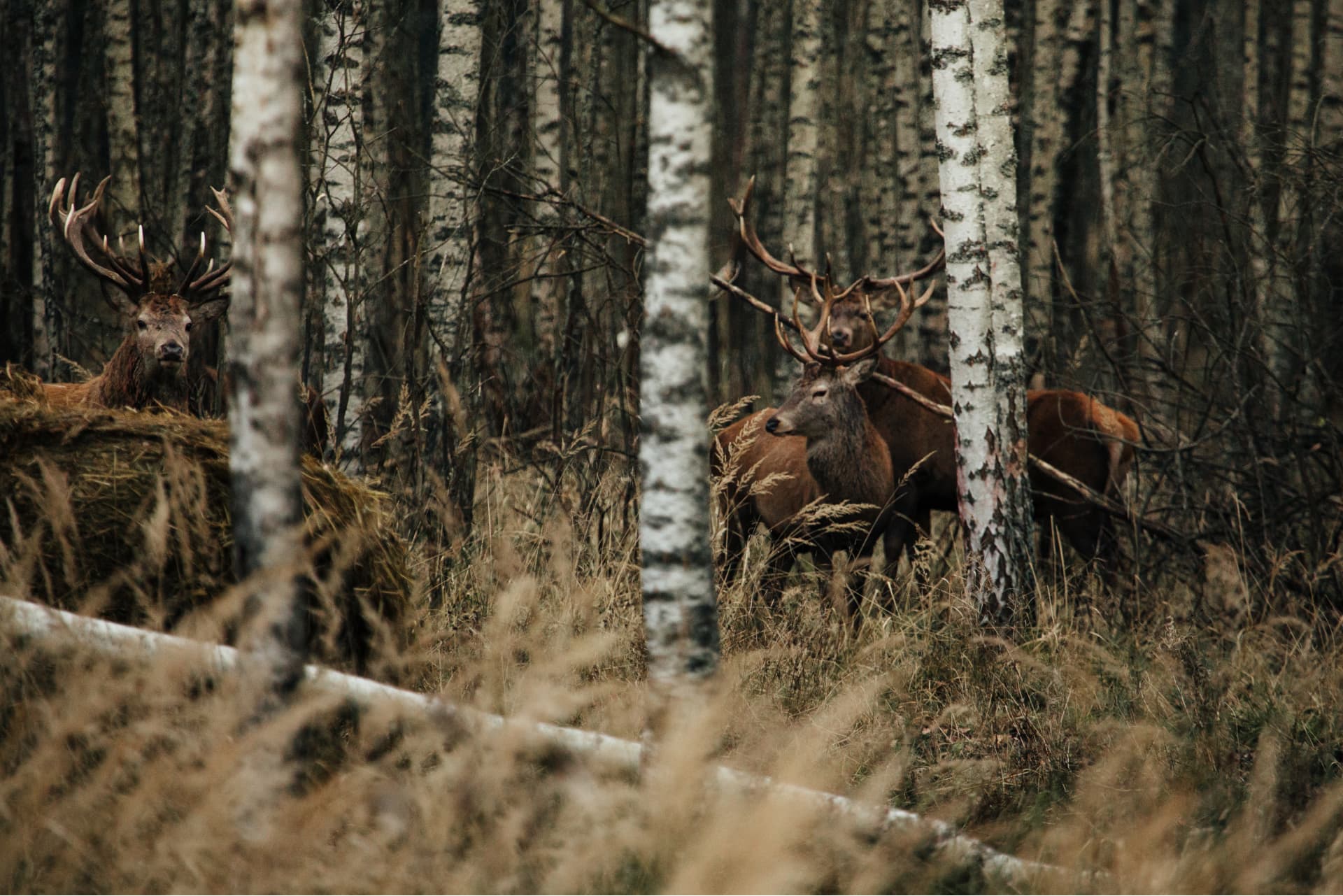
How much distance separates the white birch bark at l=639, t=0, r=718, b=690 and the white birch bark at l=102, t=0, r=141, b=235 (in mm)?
8172

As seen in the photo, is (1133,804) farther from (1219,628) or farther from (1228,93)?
(1228,93)

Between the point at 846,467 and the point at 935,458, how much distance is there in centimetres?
88

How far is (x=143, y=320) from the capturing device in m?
6.76

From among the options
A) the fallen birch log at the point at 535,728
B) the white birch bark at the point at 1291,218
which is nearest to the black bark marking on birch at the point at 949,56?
the white birch bark at the point at 1291,218

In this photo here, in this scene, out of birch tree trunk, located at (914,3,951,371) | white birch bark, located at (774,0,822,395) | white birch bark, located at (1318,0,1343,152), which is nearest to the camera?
birch tree trunk, located at (914,3,951,371)

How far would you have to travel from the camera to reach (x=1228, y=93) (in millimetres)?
17859

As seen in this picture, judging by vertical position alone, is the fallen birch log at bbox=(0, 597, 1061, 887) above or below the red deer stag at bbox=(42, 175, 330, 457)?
below

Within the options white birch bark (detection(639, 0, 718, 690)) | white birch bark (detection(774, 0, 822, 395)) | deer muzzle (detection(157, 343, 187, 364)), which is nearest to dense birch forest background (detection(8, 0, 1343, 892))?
white birch bark (detection(639, 0, 718, 690))

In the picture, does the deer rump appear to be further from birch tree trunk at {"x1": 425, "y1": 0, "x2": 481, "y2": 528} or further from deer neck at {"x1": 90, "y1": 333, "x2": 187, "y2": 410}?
deer neck at {"x1": 90, "y1": 333, "x2": 187, "y2": 410}

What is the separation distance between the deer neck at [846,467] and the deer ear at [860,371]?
23 cm

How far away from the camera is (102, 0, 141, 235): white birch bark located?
34.3 ft

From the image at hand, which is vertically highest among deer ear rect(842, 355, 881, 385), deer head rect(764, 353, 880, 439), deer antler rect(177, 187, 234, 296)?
deer antler rect(177, 187, 234, 296)

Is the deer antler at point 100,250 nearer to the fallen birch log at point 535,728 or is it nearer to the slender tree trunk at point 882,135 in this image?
the fallen birch log at point 535,728

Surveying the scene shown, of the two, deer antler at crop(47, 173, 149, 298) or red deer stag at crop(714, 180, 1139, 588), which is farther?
red deer stag at crop(714, 180, 1139, 588)
